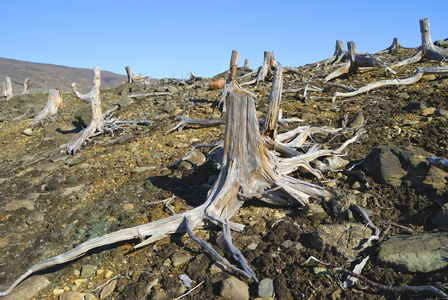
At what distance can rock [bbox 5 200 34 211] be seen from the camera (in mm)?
6297

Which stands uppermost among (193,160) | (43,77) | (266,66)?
(43,77)

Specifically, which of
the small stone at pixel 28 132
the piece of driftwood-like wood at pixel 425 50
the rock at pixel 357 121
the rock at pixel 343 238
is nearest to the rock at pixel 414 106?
the rock at pixel 357 121

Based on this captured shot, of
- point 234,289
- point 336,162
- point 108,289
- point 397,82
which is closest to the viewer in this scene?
point 234,289

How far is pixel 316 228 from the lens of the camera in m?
4.04

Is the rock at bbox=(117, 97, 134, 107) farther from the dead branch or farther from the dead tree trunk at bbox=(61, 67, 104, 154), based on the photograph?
the dead branch

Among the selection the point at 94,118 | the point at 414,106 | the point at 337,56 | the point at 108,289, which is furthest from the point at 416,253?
the point at 337,56

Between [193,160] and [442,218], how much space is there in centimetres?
391

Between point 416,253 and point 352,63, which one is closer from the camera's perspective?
point 416,253

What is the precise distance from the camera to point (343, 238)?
3857 mm

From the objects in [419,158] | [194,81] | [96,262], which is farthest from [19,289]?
[194,81]

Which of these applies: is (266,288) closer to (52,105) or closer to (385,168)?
(385,168)

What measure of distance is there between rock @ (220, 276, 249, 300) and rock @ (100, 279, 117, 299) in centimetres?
126

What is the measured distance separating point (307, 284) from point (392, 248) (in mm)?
889

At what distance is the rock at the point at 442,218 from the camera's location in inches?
153
